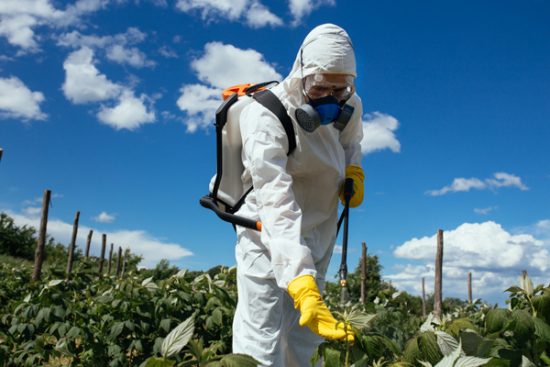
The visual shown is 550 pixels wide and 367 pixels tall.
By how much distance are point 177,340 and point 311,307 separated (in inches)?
26.0

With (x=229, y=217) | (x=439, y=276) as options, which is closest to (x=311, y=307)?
(x=229, y=217)

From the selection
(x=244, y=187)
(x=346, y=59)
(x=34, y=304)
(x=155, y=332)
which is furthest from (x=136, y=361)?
(x=346, y=59)

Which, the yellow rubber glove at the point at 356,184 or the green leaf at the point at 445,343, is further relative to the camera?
the yellow rubber glove at the point at 356,184

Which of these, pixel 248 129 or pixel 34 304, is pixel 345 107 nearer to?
pixel 248 129

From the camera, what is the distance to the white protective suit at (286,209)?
2.00 meters

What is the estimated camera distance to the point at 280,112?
89.1 inches

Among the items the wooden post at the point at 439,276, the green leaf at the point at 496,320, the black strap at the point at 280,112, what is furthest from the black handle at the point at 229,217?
the wooden post at the point at 439,276

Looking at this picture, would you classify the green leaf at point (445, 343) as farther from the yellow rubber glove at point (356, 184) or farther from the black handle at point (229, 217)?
the yellow rubber glove at point (356, 184)

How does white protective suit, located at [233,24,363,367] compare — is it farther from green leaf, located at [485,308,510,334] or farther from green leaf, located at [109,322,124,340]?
green leaf, located at [109,322,124,340]

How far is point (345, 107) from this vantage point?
2352 mm

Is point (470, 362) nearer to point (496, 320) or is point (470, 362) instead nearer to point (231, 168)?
point (496, 320)

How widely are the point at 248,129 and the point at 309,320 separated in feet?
2.81

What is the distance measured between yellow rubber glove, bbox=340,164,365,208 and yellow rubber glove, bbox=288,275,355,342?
0.79 m

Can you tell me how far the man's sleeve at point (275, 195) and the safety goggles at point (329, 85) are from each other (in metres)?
0.19
